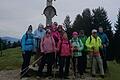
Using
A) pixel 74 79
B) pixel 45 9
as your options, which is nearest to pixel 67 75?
pixel 74 79

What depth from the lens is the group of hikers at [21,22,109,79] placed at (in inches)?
710

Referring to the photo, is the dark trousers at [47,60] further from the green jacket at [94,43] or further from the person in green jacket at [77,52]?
the green jacket at [94,43]

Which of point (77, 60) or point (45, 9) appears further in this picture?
point (45, 9)

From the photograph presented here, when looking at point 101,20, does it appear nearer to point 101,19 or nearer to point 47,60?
point 101,19

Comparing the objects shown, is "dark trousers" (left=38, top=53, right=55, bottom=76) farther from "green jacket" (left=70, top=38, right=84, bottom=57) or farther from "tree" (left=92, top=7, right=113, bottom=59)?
"tree" (left=92, top=7, right=113, bottom=59)

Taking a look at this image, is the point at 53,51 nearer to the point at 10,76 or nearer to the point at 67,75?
the point at 67,75

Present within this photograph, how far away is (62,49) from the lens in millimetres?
18078

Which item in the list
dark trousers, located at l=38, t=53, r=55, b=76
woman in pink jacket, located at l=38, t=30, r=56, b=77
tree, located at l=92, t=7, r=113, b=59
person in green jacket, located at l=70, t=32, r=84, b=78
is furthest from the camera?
tree, located at l=92, t=7, r=113, b=59

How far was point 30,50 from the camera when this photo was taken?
60.6 feet

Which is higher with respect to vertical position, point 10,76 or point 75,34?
point 75,34

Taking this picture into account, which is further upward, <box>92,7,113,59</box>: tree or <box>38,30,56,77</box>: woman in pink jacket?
<box>92,7,113,59</box>: tree

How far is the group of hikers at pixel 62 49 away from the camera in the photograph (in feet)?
59.2

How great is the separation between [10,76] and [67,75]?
2.94 m

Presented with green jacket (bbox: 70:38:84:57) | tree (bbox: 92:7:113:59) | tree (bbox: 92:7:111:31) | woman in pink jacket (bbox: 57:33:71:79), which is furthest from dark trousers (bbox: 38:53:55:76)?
tree (bbox: 92:7:111:31)
